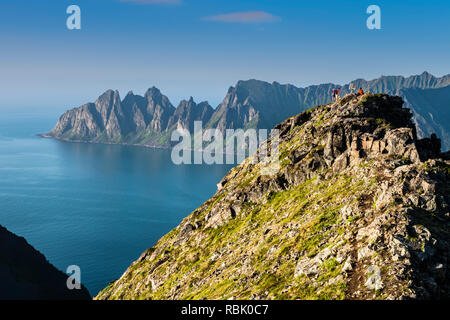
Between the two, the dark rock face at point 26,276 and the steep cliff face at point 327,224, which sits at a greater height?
the steep cliff face at point 327,224

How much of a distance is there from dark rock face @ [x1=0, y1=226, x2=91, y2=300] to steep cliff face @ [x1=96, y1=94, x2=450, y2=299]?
12082 mm

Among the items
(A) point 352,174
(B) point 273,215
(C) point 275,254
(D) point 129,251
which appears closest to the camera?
(C) point 275,254

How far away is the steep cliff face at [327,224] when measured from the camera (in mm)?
33125

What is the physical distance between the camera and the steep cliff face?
33.1 metres

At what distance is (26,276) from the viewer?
8175 centimetres

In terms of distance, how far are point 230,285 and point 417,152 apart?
111 ft

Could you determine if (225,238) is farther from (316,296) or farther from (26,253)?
(26,253)

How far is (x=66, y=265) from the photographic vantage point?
574 ft

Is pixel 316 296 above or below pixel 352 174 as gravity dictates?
below

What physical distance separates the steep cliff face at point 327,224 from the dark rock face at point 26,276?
12.1 metres

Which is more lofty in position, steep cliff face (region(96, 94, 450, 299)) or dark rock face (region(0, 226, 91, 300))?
steep cliff face (region(96, 94, 450, 299))

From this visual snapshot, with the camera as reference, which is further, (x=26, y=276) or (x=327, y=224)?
(x=26, y=276)

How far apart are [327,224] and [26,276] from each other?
71603mm
